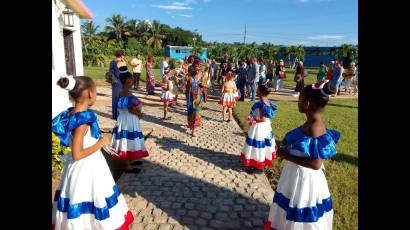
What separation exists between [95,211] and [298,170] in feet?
7.62

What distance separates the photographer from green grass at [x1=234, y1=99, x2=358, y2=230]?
15.5ft

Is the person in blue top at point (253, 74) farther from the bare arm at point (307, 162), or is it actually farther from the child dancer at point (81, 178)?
the child dancer at point (81, 178)

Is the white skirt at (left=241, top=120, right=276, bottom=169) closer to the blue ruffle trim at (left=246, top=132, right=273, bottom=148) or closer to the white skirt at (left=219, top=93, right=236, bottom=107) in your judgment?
the blue ruffle trim at (left=246, top=132, right=273, bottom=148)

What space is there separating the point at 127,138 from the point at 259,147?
2740mm

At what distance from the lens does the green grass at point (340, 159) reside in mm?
4720

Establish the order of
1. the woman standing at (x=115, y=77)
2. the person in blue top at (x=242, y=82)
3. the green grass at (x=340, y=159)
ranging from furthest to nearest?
the person in blue top at (x=242, y=82)
the woman standing at (x=115, y=77)
the green grass at (x=340, y=159)

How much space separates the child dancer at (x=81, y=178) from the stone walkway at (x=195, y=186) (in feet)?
3.50

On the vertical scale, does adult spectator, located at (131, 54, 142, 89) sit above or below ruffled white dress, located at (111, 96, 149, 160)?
above

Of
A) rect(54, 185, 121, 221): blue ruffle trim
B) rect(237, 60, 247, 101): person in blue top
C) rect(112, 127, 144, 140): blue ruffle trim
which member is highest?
rect(237, 60, 247, 101): person in blue top

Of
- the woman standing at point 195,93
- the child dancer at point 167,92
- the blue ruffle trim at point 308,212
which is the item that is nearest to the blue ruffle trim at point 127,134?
the woman standing at point 195,93

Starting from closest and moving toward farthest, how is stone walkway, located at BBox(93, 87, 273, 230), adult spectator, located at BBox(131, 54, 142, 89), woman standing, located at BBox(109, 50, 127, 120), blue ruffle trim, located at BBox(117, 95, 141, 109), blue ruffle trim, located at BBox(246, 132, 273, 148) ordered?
stone walkway, located at BBox(93, 87, 273, 230)
blue ruffle trim, located at BBox(117, 95, 141, 109)
blue ruffle trim, located at BBox(246, 132, 273, 148)
woman standing, located at BBox(109, 50, 127, 120)
adult spectator, located at BBox(131, 54, 142, 89)

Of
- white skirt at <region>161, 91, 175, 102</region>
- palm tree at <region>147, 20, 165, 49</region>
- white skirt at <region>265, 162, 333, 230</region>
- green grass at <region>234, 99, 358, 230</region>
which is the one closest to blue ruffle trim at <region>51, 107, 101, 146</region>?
white skirt at <region>265, 162, 333, 230</region>

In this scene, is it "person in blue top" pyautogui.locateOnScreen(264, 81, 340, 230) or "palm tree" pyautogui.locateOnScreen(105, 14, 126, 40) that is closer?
"person in blue top" pyautogui.locateOnScreen(264, 81, 340, 230)
